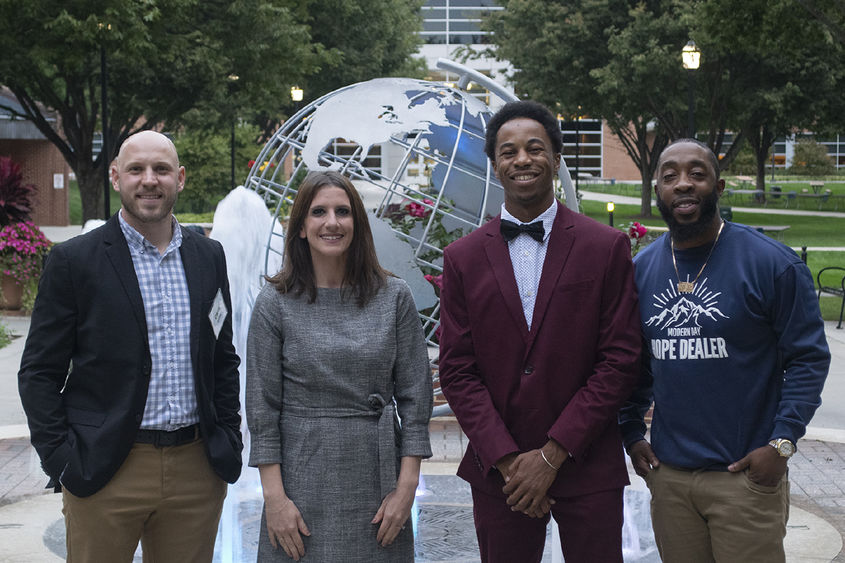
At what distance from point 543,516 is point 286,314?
1126mm

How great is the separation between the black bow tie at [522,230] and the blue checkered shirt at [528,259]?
2 cm

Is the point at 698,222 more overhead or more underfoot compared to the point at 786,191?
more underfoot

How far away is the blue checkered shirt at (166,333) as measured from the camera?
3443 mm

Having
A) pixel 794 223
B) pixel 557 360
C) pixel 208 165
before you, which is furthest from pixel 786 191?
pixel 557 360

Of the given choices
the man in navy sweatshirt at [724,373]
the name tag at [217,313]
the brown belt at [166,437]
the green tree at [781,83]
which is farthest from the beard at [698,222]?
the green tree at [781,83]

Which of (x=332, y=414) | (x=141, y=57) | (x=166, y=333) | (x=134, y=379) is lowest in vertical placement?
(x=332, y=414)

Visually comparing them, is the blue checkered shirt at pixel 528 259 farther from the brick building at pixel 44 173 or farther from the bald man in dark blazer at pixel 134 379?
the brick building at pixel 44 173

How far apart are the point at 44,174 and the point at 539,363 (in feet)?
108

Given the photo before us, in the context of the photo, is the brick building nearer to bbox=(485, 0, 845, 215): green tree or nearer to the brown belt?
bbox=(485, 0, 845, 215): green tree

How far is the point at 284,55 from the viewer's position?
69.8ft

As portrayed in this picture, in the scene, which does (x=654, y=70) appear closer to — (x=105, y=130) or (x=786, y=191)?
(x=105, y=130)

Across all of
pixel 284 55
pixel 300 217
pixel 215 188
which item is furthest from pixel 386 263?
pixel 215 188

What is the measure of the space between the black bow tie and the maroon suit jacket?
52 millimetres

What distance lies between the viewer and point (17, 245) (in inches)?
589
